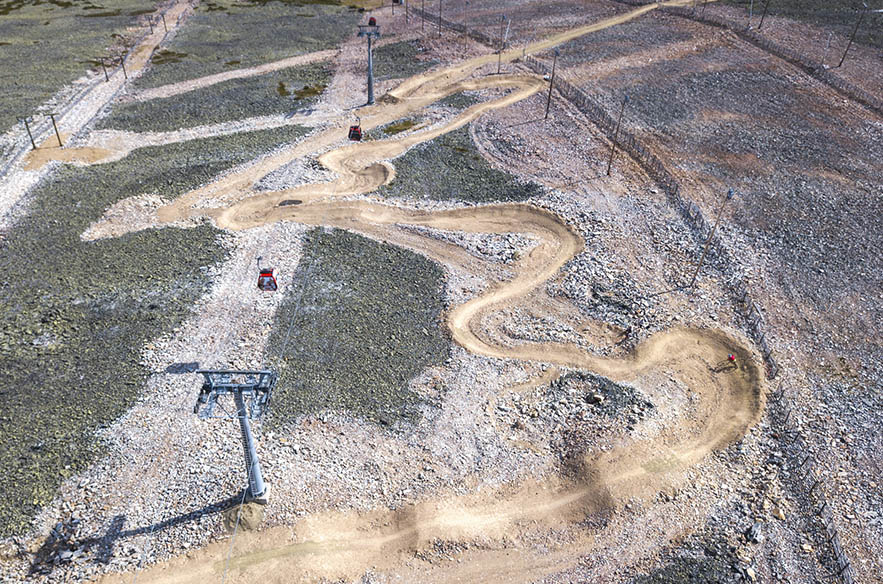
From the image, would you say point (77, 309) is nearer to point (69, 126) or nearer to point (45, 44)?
point (69, 126)

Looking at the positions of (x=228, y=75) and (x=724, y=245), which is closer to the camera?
(x=724, y=245)

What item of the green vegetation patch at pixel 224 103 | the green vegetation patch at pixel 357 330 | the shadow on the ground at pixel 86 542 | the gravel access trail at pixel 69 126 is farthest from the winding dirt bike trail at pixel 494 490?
the gravel access trail at pixel 69 126

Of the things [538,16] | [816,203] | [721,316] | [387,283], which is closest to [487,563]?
[387,283]

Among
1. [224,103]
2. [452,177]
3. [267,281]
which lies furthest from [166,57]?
[267,281]

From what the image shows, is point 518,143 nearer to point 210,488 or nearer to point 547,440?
point 547,440

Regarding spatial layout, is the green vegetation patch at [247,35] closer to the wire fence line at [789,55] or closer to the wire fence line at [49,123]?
the wire fence line at [49,123]

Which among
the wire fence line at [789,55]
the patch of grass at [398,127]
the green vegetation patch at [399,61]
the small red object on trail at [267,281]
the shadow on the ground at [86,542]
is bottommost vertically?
the shadow on the ground at [86,542]
